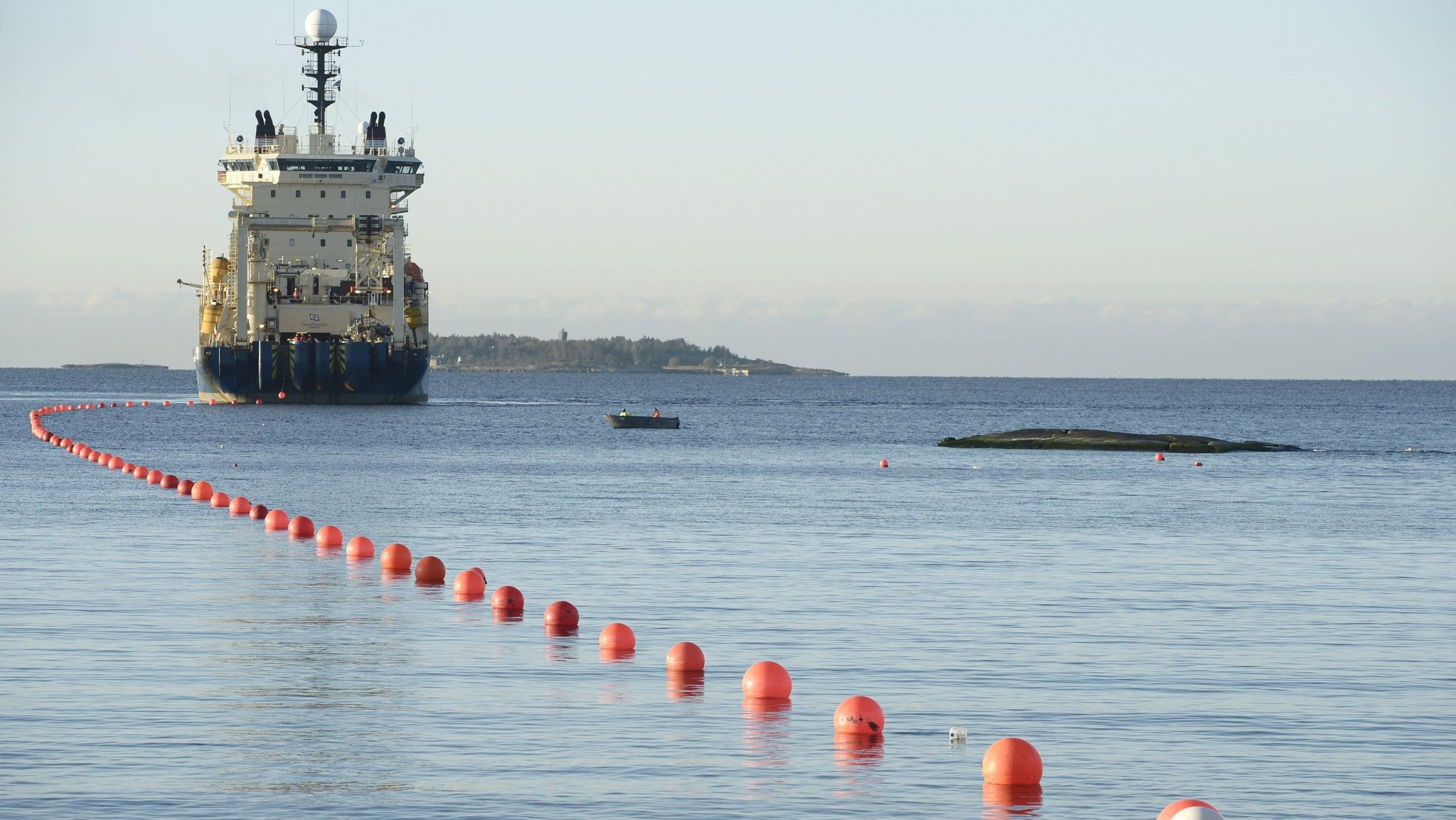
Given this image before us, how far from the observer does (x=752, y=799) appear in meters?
13.7

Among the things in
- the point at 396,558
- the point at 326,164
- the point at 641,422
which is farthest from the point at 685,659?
the point at 326,164

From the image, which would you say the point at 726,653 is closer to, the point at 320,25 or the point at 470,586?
the point at 470,586

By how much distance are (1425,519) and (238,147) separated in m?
85.6

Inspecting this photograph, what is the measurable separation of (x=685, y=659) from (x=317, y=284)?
89.3 meters

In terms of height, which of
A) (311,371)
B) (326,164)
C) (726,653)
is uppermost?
(326,164)

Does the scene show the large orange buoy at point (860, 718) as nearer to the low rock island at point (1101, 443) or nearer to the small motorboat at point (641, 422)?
the low rock island at point (1101, 443)

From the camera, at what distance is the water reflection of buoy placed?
34500 mm

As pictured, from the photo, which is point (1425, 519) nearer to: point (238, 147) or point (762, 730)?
point (762, 730)

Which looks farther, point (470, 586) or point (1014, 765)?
point (470, 586)

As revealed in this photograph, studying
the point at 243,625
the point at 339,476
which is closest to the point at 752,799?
the point at 243,625

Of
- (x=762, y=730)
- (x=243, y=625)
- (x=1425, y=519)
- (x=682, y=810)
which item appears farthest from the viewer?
(x=1425, y=519)

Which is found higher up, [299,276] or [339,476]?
[299,276]

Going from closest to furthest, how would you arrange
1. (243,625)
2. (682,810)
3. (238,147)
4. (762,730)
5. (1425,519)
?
(682,810)
(762,730)
(243,625)
(1425,519)
(238,147)

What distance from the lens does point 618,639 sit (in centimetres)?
2070
